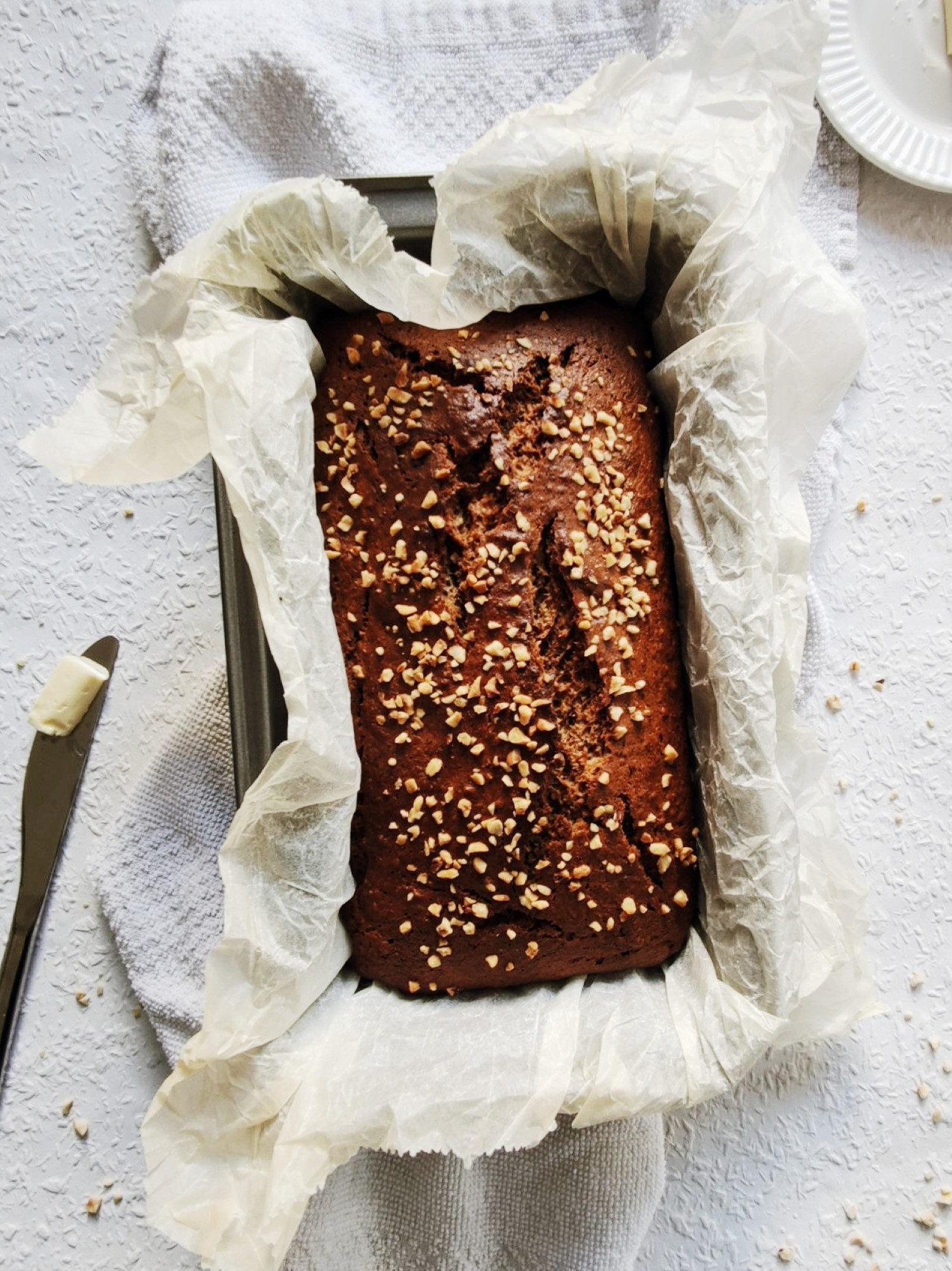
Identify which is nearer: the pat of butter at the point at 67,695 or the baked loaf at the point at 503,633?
the baked loaf at the point at 503,633

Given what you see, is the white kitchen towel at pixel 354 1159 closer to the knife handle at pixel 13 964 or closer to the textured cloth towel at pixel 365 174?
the textured cloth towel at pixel 365 174

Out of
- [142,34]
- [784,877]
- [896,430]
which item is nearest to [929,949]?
[784,877]

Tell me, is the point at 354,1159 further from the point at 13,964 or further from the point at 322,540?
the point at 322,540

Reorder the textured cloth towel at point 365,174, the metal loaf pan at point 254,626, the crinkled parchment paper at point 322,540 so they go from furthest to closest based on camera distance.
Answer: the textured cloth towel at point 365,174, the metal loaf pan at point 254,626, the crinkled parchment paper at point 322,540

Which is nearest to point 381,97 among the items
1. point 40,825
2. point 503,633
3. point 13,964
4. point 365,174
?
point 365,174

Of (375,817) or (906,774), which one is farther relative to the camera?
(906,774)

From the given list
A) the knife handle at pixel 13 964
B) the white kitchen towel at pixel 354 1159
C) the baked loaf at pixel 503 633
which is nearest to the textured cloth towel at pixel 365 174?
the white kitchen towel at pixel 354 1159

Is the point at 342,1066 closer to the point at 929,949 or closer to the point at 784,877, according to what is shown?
the point at 784,877
